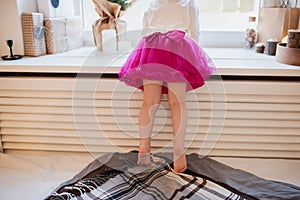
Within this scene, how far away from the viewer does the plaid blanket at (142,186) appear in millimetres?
946

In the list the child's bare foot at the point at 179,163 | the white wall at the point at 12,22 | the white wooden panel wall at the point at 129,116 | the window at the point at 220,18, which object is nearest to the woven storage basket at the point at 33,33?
the white wall at the point at 12,22

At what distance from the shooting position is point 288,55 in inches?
44.4

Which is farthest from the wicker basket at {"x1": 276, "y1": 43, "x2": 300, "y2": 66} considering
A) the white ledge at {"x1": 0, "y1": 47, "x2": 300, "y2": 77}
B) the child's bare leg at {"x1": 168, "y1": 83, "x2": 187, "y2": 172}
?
the child's bare leg at {"x1": 168, "y1": 83, "x2": 187, "y2": 172}

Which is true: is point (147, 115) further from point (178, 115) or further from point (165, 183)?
point (165, 183)

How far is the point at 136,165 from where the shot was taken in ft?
3.62

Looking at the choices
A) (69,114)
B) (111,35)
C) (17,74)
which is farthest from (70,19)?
(69,114)

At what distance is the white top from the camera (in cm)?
115

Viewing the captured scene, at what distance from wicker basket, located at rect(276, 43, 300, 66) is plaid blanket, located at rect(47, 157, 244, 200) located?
54cm

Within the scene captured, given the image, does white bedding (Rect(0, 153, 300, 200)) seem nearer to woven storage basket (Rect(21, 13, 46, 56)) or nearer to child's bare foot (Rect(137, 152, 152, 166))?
child's bare foot (Rect(137, 152, 152, 166))

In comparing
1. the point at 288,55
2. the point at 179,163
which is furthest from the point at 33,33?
the point at 288,55

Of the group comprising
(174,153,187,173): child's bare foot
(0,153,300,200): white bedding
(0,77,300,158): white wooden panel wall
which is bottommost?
(0,153,300,200): white bedding

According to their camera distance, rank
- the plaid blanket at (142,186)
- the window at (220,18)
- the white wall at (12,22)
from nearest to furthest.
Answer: the plaid blanket at (142,186) < the white wall at (12,22) < the window at (220,18)

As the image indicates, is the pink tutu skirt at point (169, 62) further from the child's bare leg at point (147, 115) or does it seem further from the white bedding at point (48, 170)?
the white bedding at point (48, 170)

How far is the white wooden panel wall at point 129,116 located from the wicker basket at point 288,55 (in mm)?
98
